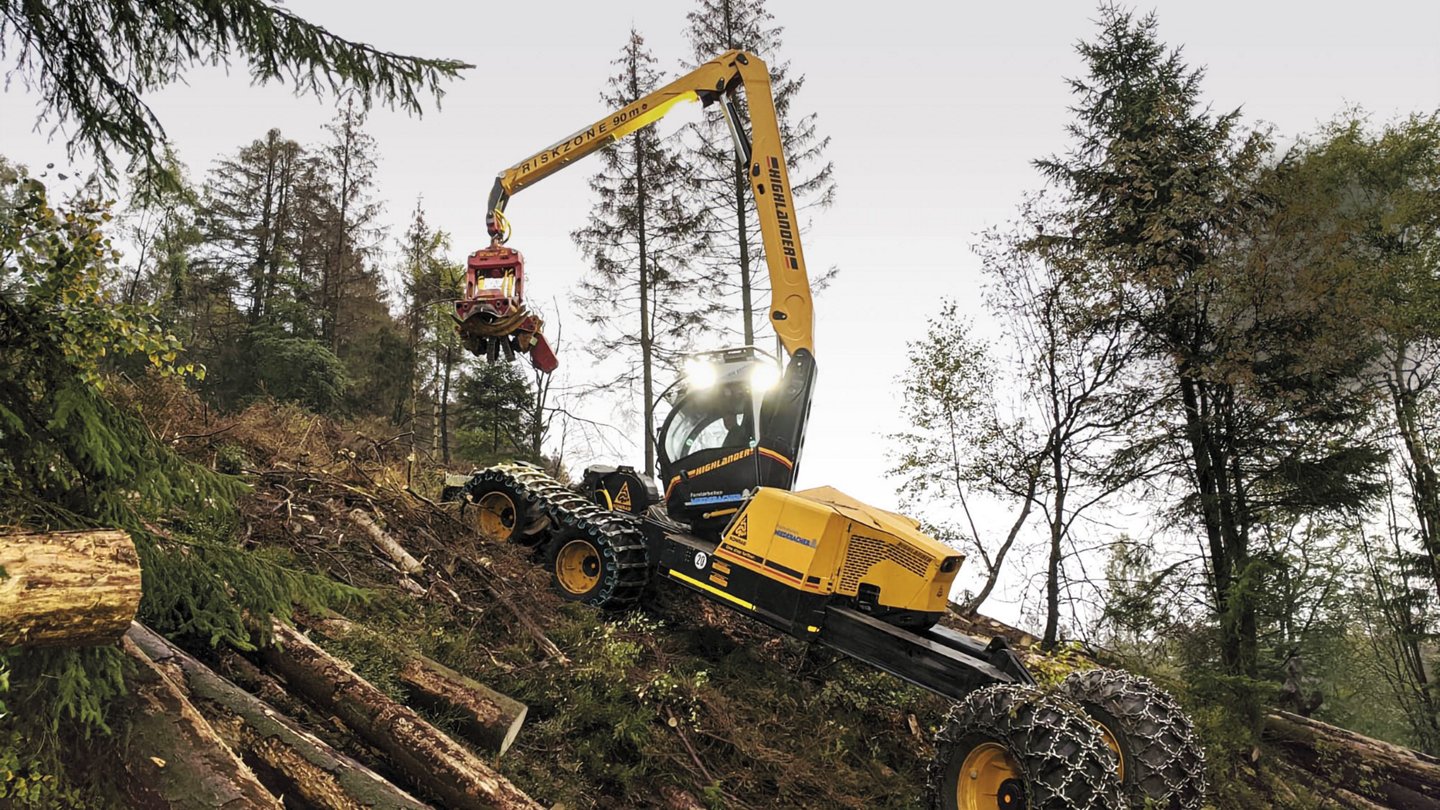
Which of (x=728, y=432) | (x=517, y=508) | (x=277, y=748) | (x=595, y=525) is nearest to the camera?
(x=277, y=748)

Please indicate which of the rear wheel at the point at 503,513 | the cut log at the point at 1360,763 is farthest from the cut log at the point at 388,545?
the cut log at the point at 1360,763

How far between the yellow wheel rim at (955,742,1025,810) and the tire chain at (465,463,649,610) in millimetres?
3618

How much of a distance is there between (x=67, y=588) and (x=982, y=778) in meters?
5.00

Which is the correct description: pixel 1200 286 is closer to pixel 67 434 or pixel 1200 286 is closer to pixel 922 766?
pixel 922 766

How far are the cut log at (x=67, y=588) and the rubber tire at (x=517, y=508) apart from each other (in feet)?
16.9

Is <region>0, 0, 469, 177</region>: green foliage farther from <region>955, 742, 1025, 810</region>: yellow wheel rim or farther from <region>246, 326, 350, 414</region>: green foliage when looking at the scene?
<region>246, 326, 350, 414</region>: green foliage

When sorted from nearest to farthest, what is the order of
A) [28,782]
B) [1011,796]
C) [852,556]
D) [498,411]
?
[28,782] → [1011,796] → [852,556] → [498,411]

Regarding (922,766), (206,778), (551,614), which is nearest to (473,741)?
(206,778)

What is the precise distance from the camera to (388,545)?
7.33 metres

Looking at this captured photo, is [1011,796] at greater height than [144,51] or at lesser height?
lesser

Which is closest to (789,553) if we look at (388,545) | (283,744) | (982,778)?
(982,778)

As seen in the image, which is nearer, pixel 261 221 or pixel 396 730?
pixel 396 730

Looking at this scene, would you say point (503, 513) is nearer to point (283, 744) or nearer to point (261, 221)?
point (283, 744)

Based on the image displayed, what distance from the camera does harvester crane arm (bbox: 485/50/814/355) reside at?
304 inches
